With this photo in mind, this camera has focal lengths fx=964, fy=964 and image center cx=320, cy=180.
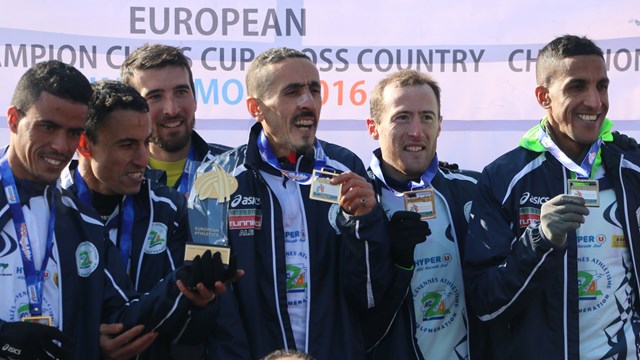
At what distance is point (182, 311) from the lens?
3.53 m

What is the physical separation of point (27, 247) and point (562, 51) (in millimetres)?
2382

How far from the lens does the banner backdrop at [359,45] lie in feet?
16.4

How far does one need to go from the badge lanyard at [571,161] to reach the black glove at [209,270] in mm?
1492

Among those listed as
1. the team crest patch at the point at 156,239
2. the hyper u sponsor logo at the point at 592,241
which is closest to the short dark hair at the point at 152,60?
the team crest patch at the point at 156,239

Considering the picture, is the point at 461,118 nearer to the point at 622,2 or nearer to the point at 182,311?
the point at 622,2

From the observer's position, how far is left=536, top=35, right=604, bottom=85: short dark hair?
13.8 feet

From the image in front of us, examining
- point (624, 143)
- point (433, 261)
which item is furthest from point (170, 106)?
point (624, 143)

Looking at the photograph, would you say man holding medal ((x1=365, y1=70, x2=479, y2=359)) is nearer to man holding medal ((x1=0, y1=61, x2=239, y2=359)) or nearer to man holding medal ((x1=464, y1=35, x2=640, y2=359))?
man holding medal ((x1=464, y1=35, x2=640, y2=359))

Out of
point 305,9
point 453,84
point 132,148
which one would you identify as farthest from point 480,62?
point 132,148

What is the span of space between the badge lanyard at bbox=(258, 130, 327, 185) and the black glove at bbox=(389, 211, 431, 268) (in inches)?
15.5

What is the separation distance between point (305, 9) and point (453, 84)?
34.3 inches

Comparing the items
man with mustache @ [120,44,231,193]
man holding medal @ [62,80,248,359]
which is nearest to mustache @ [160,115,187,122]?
man with mustache @ [120,44,231,193]

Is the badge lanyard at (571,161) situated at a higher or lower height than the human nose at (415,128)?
lower

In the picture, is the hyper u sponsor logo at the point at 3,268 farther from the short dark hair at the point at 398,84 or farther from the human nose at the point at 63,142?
the short dark hair at the point at 398,84
